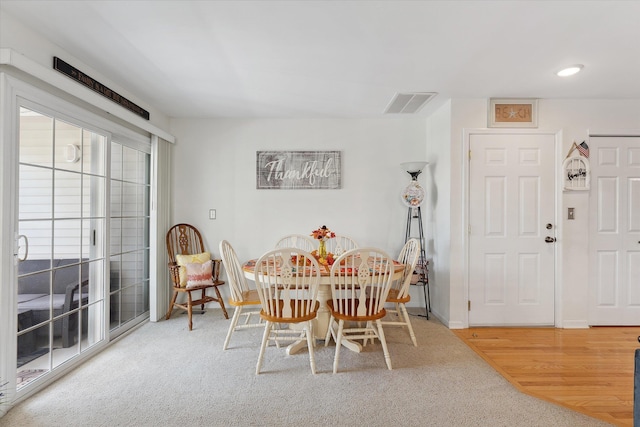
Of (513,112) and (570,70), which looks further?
(513,112)

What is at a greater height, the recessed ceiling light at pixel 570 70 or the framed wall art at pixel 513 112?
the recessed ceiling light at pixel 570 70

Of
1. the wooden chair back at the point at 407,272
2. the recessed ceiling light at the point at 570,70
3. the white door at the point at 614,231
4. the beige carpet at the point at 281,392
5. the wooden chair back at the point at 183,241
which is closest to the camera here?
the beige carpet at the point at 281,392

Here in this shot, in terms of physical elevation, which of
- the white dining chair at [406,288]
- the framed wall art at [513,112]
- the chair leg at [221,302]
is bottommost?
the chair leg at [221,302]

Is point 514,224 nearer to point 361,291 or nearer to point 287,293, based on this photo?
point 361,291

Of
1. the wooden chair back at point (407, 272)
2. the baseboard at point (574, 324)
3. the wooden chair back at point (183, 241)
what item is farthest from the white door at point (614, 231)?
the wooden chair back at point (183, 241)

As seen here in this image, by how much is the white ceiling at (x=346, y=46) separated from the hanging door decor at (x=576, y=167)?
566mm

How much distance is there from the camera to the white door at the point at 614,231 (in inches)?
129

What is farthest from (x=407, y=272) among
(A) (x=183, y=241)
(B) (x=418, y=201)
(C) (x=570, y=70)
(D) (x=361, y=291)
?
(A) (x=183, y=241)

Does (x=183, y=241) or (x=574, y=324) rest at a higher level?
(x=183, y=241)

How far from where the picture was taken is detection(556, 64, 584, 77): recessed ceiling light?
8.43ft

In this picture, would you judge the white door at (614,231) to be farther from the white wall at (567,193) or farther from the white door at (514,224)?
the white door at (514,224)

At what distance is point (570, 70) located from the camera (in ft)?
8.59

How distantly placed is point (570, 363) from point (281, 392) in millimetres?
2331

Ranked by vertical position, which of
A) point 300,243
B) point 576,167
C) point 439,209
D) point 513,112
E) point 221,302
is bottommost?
point 221,302
